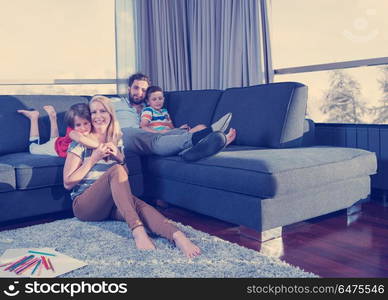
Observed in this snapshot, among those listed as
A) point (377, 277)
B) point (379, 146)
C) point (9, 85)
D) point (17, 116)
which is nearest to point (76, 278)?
point (377, 277)

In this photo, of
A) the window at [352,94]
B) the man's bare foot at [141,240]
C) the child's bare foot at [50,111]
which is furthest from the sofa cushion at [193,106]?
the window at [352,94]

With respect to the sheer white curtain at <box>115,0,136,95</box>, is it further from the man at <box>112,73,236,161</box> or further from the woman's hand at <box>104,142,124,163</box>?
the woman's hand at <box>104,142,124,163</box>

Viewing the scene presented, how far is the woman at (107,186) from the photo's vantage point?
199 cm

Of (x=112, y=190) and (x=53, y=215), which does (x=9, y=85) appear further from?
(x=112, y=190)

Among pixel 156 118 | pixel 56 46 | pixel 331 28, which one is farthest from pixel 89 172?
pixel 331 28

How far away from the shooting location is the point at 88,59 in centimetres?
508

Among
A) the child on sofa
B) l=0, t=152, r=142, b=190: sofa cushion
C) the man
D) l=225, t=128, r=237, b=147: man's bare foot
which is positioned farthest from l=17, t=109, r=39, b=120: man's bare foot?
l=225, t=128, r=237, b=147: man's bare foot

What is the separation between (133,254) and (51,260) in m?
→ 0.35

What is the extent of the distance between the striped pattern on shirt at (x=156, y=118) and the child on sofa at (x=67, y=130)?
683 mm

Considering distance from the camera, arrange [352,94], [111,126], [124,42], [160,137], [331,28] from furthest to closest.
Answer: [331,28]
[352,94]
[124,42]
[160,137]
[111,126]

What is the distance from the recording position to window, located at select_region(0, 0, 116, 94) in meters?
4.56

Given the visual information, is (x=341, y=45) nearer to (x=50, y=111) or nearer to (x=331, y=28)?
(x=331, y=28)

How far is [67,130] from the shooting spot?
257cm

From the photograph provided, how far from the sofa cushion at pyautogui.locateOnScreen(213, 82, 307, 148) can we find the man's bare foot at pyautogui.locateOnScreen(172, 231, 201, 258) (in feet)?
3.52
